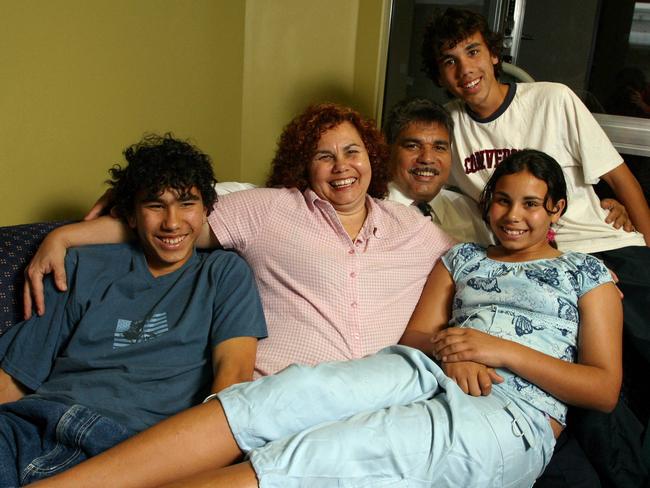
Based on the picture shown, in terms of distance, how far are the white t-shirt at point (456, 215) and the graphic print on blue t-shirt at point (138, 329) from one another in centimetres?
90

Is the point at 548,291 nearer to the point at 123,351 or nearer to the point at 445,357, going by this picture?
the point at 445,357

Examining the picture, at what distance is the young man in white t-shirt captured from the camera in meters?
1.94

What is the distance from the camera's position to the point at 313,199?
1.78m

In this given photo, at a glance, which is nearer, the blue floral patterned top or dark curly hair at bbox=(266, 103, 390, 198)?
the blue floral patterned top

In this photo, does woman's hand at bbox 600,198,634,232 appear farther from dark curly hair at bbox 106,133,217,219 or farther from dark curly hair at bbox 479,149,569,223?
dark curly hair at bbox 106,133,217,219

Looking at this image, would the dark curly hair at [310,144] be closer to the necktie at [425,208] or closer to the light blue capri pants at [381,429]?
the necktie at [425,208]

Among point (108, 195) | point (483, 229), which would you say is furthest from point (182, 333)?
point (483, 229)

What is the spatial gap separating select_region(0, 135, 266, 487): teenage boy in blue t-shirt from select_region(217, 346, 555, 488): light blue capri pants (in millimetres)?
193

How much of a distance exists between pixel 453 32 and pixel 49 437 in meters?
1.67

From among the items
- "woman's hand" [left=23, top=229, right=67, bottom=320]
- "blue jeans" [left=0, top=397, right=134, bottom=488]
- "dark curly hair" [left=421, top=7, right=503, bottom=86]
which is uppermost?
"dark curly hair" [left=421, top=7, right=503, bottom=86]

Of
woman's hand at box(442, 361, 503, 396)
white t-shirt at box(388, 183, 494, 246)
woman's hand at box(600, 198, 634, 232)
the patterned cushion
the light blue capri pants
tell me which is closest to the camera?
the light blue capri pants

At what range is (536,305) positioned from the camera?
5.14 ft

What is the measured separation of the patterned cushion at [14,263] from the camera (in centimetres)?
155

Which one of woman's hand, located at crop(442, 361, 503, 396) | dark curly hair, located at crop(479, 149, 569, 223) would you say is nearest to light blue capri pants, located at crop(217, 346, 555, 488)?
woman's hand, located at crop(442, 361, 503, 396)
